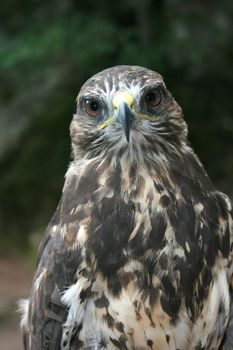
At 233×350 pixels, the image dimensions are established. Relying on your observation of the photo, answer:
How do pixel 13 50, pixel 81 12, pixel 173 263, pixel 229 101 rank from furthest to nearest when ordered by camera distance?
pixel 229 101 < pixel 81 12 < pixel 13 50 < pixel 173 263

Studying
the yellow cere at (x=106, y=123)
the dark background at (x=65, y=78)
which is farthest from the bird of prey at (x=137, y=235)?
the dark background at (x=65, y=78)

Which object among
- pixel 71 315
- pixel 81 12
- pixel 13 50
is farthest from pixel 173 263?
pixel 81 12

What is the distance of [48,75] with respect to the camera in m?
9.45

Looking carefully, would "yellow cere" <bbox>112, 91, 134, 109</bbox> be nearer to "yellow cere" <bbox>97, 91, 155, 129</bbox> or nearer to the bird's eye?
"yellow cere" <bbox>97, 91, 155, 129</bbox>

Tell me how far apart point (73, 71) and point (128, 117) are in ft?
19.6

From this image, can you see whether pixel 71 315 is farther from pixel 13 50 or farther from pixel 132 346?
pixel 13 50

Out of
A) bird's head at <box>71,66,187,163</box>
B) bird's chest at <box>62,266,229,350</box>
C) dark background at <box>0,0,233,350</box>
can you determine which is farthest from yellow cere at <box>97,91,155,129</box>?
dark background at <box>0,0,233,350</box>

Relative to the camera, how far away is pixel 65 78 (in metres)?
9.91

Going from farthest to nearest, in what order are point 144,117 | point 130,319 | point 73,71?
1. point 73,71
2. point 130,319
3. point 144,117

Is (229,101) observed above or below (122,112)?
above

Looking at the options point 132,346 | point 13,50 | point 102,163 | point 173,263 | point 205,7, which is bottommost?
point 132,346

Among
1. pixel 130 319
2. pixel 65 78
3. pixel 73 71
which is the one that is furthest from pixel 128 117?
pixel 65 78

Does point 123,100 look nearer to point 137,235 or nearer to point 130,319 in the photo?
point 137,235

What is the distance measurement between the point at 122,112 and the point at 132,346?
1.07m
